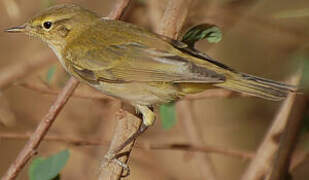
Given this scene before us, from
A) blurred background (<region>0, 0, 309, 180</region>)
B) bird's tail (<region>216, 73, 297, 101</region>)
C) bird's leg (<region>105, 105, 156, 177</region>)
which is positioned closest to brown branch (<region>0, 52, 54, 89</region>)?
blurred background (<region>0, 0, 309, 180</region>)

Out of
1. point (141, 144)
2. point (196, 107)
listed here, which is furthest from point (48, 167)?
point (196, 107)

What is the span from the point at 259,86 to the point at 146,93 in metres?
0.61

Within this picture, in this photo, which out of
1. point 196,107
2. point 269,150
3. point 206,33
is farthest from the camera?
point 196,107

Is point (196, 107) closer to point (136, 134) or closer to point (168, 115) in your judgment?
point (168, 115)

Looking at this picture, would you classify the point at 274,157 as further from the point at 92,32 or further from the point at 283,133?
the point at 92,32

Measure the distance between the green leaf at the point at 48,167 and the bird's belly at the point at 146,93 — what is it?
42cm

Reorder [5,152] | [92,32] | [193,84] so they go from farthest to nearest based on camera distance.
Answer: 1. [5,152]
2. [92,32]
3. [193,84]

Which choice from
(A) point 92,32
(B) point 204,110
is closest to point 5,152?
(B) point 204,110

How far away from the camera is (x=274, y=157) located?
10.1 ft

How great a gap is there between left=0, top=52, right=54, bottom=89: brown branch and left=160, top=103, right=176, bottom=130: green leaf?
50.1 inches

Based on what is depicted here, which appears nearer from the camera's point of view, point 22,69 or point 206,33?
point 206,33

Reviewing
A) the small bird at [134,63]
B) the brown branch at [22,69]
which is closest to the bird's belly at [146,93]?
the small bird at [134,63]

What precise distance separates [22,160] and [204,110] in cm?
314

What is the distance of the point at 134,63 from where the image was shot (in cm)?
308
